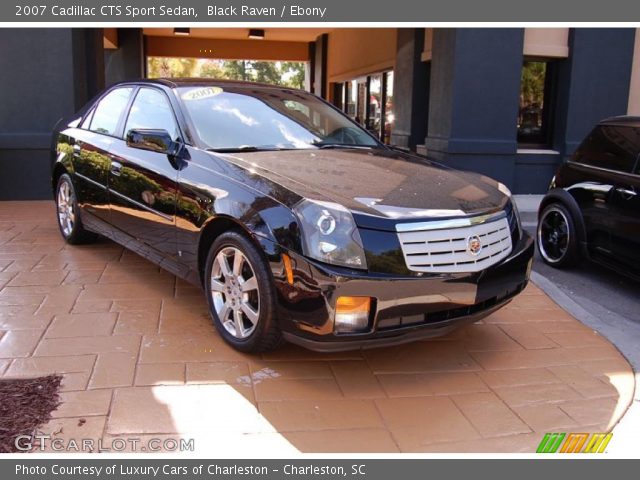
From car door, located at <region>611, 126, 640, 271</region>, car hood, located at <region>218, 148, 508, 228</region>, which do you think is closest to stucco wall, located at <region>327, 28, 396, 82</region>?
car door, located at <region>611, 126, 640, 271</region>

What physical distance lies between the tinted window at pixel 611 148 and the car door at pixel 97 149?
422 cm

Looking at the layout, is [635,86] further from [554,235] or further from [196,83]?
[196,83]

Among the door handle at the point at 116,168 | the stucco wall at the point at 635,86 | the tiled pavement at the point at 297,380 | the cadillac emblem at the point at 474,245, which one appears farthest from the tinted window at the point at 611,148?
the stucco wall at the point at 635,86

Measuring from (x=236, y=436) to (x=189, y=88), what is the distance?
9.05 feet

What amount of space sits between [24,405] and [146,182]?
74.7 inches

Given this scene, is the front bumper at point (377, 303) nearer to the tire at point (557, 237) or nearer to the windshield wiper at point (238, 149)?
the windshield wiper at point (238, 149)

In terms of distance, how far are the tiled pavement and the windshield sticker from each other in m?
1.52

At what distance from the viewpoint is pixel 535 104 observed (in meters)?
10.7

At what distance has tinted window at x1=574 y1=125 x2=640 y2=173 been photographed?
5.54 m

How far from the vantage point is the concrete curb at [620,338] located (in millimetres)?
3129

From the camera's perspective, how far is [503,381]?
3748 millimetres

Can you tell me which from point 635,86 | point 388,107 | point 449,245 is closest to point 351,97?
point 388,107

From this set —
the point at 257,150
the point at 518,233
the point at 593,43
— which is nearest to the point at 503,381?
the point at 518,233

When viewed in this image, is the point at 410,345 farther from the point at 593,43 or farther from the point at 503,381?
the point at 593,43
